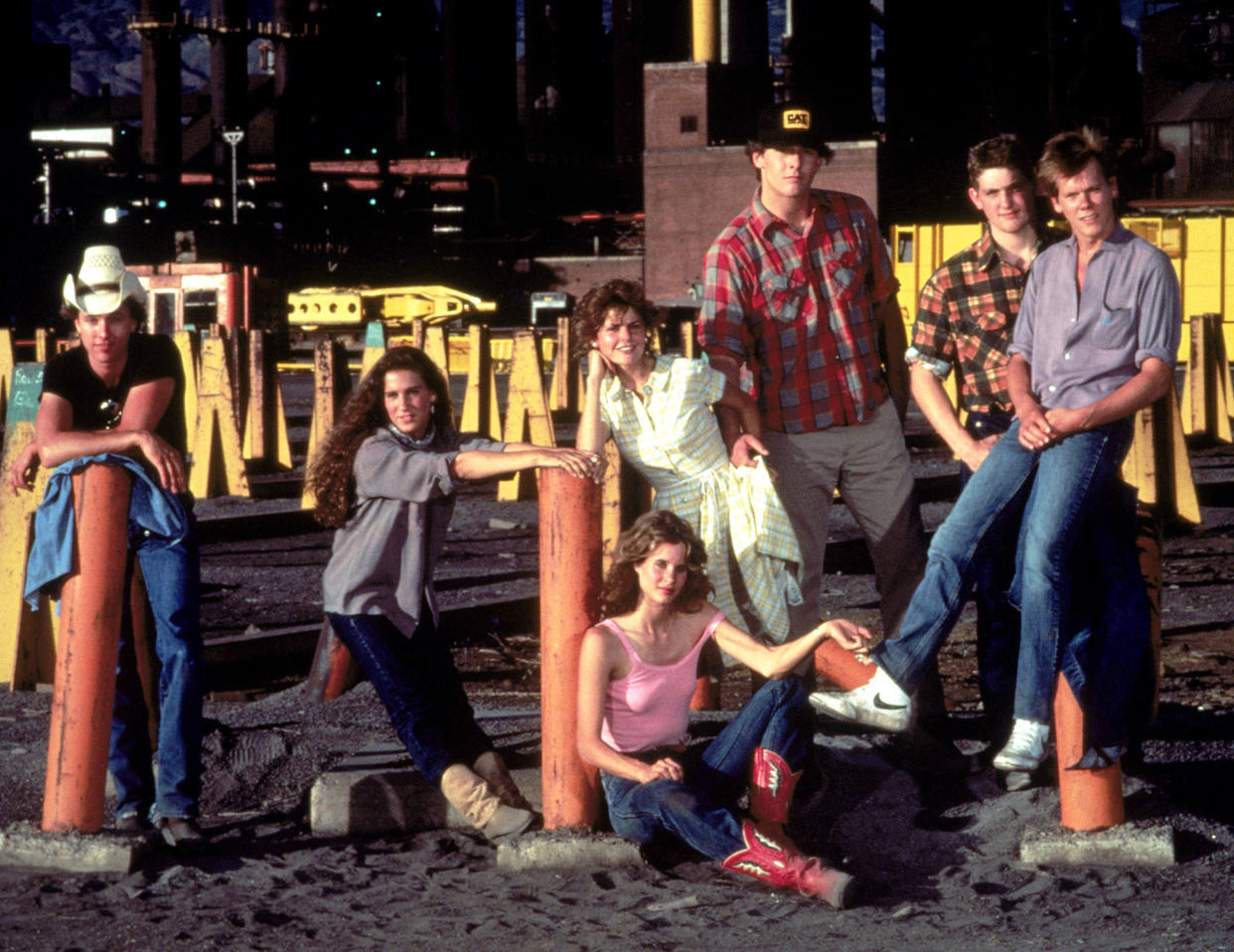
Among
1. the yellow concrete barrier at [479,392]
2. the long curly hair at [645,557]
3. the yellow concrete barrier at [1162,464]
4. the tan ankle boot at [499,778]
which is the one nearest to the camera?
the long curly hair at [645,557]

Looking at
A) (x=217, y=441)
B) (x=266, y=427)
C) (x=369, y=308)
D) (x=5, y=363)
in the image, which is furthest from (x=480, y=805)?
(x=369, y=308)

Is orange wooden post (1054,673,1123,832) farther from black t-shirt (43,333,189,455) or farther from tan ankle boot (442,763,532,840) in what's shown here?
black t-shirt (43,333,189,455)

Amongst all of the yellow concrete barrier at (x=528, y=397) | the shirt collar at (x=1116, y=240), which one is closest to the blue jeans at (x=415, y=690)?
the shirt collar at (x=1116, y=240)

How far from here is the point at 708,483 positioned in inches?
210

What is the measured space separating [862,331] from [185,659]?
2427mm

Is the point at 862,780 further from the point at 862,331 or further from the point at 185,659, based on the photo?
the point at 185,659

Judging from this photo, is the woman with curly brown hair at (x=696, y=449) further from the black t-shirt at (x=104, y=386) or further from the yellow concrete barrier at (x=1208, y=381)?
the yellow concrete barrier at (x=1208, y=381)

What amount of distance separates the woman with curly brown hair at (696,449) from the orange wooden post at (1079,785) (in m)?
0.92

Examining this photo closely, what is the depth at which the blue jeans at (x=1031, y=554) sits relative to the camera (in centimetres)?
471

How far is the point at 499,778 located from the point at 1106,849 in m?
1.80

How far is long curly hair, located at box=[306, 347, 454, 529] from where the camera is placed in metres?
5.27

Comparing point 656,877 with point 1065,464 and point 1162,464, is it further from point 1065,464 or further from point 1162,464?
point 1162,464

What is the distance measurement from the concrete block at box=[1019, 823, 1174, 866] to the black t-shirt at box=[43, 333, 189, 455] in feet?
9.26

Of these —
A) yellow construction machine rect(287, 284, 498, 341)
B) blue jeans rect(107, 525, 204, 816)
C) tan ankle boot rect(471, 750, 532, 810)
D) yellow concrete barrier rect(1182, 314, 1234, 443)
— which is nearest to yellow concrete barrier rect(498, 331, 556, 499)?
yellow concrete barrier rect(1182, 314, 1234, 443)
